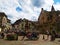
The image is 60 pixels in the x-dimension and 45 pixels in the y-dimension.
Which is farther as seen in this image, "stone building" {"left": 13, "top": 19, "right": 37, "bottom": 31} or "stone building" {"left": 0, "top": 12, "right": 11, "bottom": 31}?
"stone building" {"left": 0, "top": 12, "right": 11, "bottom": 31}

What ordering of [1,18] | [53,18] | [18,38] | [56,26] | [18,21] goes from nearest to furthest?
[18,38]
[56,26]
[53,18]
[1,18]
[18,21]

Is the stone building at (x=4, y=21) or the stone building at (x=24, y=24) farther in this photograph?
the stone building at (x=4, y=21)

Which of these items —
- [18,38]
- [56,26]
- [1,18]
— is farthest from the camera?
[1,18]

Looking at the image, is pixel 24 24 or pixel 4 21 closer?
pixel 24 24

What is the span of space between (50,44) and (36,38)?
644cm

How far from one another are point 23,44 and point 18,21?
194 feet

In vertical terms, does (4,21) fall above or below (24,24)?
above

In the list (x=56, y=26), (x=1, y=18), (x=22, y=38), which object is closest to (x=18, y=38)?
(x=22, y=38)

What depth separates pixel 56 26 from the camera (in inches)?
2181

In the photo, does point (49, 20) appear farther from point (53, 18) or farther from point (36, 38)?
point (36, 38)

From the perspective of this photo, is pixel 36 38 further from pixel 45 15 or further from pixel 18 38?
pixel 45 15

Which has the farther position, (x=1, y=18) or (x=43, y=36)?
(x=1, y=18)

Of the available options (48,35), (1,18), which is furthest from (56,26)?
(1,18)

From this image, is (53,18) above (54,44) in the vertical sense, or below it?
above
